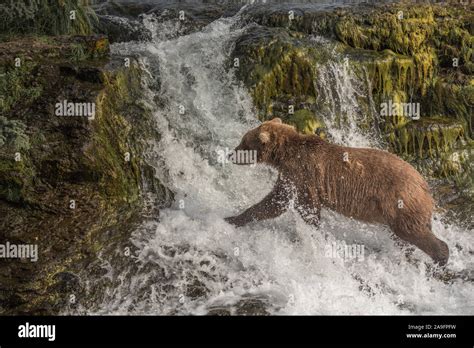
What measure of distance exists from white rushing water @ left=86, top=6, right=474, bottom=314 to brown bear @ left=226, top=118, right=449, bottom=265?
432mm

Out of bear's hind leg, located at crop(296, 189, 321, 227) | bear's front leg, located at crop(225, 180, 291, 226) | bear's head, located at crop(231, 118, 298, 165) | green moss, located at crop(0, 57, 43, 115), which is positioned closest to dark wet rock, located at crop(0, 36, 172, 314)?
green moss, located at crop(0, 57, 43, 115)

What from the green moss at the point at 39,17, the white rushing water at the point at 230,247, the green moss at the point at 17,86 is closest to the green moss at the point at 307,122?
the white rushing water at the point at 230,247

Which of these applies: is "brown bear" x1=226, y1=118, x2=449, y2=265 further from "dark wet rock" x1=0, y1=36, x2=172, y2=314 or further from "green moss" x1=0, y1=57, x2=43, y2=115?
"green moss" x1=0, y1=57, x2=43, y2=115

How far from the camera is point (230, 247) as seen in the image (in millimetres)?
8523

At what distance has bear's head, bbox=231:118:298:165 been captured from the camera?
862cm

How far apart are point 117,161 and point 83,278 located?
215cm

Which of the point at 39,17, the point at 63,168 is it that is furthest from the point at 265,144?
the point at 39,17

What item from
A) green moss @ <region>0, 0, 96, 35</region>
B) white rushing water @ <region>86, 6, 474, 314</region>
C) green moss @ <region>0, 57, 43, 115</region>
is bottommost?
white rushing water @ <region>86, 6, 474, 314</region>

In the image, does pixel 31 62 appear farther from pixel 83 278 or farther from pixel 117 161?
pixel 83 278

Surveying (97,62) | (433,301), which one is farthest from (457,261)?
(97,62)

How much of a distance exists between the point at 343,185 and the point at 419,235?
50.4 inches

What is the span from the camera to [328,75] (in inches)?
481

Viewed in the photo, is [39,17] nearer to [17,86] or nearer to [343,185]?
[17,86]

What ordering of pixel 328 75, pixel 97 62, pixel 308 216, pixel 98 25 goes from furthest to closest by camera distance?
pixel 98 25 < pixel 328 75 < pixel 97 62 < pixel 308 216
